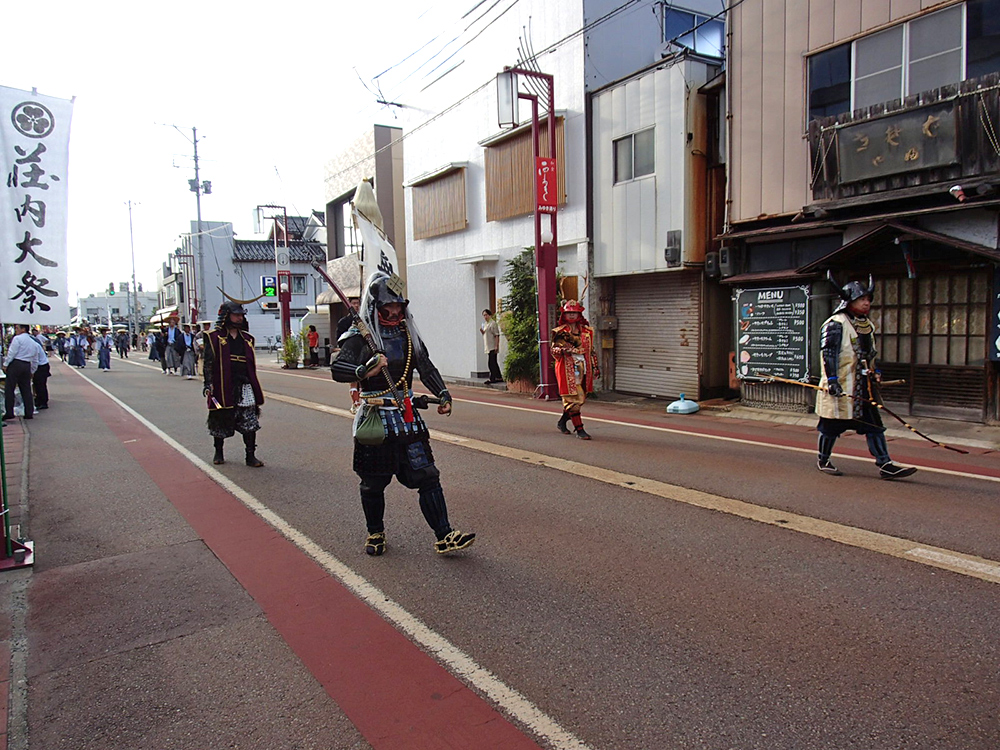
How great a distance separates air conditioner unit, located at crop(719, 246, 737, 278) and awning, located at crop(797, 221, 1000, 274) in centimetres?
150

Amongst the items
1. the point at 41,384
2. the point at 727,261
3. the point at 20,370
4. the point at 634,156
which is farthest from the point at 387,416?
the point at 41,384

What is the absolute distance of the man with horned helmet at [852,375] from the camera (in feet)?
22.1

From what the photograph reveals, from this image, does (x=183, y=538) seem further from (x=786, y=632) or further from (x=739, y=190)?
(x=739, y=190)

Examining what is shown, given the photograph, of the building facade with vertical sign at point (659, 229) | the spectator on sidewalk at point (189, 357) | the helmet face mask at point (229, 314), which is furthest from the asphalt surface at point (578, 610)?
the spectator on sidewalk at point (189, 357)

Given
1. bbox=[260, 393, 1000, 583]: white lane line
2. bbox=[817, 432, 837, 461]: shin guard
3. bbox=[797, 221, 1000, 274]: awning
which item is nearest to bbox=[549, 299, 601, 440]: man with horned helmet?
bbox=[260, 393, 1000, 583]: white lane line

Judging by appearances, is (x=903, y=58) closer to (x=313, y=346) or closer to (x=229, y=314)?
(x=229, y=314)

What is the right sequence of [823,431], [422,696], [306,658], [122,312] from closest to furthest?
[422,696]
[306,658]
[823,431]
[122,312]

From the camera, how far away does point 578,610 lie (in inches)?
154

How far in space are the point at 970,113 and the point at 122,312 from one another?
115577 millimetres

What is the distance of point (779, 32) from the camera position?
11055 mm

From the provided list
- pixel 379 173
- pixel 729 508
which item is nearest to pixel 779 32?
pixel 729 508

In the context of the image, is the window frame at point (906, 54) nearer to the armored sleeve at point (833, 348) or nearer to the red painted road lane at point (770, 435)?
→ the red painted road lane at point (770, 435)

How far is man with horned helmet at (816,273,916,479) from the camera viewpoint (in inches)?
265

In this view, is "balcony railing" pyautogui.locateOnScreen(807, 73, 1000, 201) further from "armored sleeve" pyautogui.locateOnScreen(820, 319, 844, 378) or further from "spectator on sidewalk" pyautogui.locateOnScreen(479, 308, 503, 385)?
"spectator on sidewalk" pyautogui.locateOnScreen(479, 308, 503, 385)
